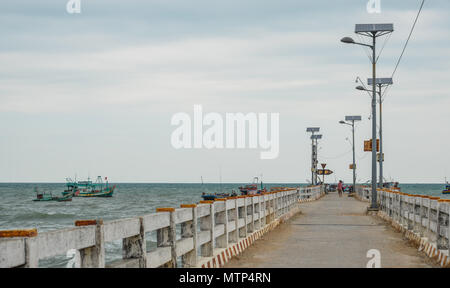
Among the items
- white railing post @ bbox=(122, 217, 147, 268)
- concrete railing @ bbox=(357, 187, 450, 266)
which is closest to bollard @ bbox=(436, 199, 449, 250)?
concrete railing @ bbox=(357, 187, 450, 266)

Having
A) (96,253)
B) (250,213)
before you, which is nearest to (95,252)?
(96,253)

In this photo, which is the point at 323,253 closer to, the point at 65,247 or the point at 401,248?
the point at 401,248

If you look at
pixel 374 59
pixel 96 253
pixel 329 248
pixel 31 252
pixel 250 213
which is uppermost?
pixel 374 59

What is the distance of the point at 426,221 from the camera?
15.8 meters

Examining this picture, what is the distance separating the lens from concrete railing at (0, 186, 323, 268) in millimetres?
6168

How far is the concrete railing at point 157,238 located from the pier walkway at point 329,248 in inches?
30.4

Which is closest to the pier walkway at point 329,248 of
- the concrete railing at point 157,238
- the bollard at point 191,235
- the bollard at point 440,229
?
the bollard at point 440,229

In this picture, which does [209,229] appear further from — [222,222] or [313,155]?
[313,155]

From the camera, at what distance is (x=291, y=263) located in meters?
13.8

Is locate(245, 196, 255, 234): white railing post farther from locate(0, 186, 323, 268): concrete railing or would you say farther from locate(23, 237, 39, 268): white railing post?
locate(23, 237, 39, 268): white railing post

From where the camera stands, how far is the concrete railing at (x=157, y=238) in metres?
6.17

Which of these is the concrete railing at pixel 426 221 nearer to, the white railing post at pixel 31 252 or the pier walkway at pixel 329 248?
the pier walkway at pixel 329 248

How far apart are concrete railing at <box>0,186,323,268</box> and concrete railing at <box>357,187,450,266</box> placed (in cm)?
438

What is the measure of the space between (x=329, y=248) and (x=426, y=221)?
2416 millimetres
